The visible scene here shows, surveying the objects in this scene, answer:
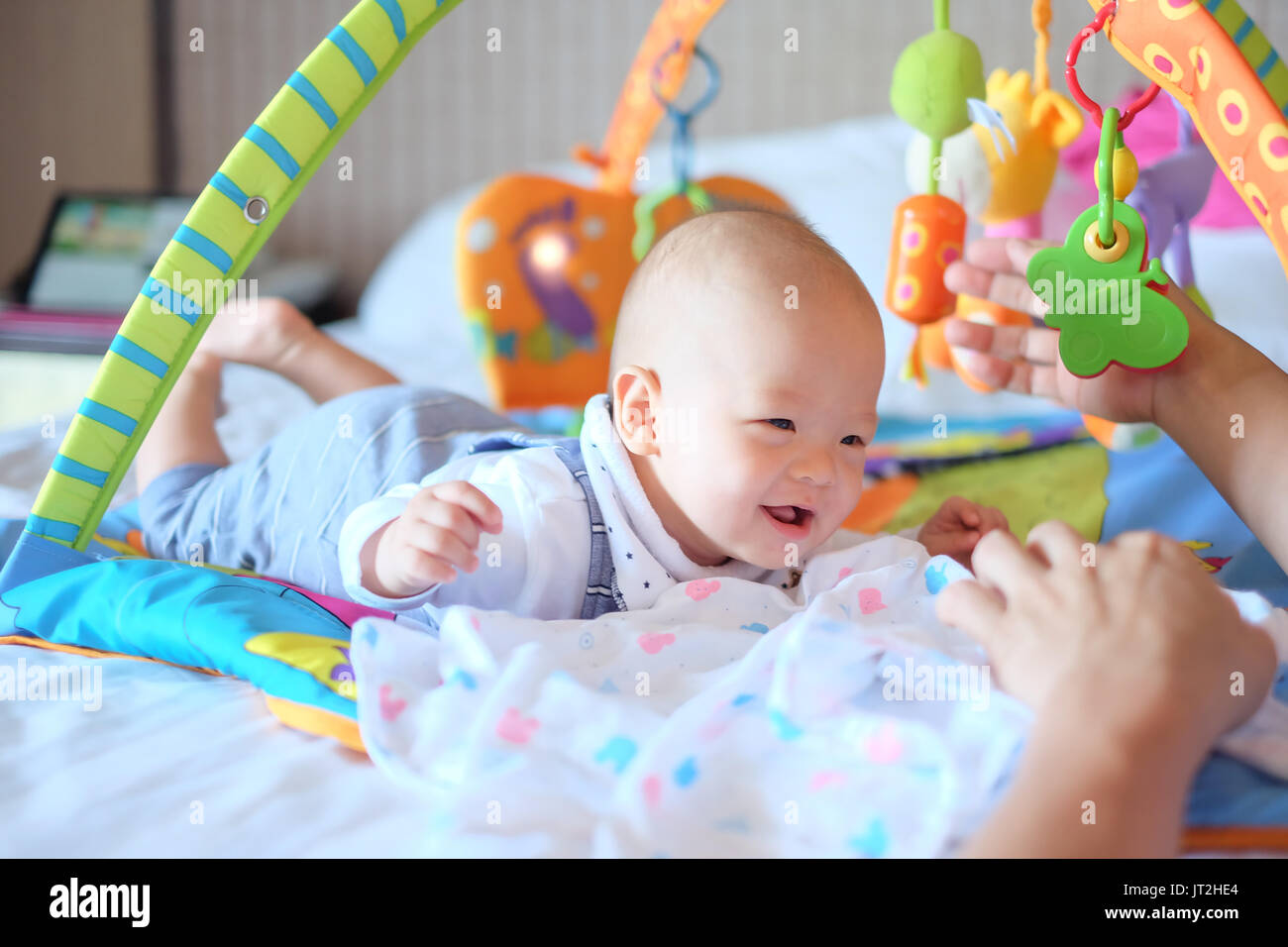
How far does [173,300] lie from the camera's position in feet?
2.68

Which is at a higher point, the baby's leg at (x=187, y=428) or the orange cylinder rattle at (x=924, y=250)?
the orange cylinder rattle at (x=924, y=250)

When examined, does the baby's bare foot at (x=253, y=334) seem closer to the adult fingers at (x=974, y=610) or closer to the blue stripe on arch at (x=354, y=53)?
the blue stripe on arch at (x=354, y=53)

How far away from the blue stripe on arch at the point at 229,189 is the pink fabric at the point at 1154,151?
1214 millimetres

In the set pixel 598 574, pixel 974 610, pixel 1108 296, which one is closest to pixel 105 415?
pixel 598 574

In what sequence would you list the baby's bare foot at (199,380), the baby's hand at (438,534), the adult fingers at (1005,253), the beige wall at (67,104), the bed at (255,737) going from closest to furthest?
the bed at (255,737)
the baby's hand at (438,534)
the adult fingers at (1005,253)
the baby's bare foot at (199,380)
the beige wall at (67,104)

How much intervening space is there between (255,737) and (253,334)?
0.59 metres

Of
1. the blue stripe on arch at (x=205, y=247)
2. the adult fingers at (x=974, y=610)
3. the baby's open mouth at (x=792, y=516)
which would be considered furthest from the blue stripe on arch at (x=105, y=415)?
the adult fingers at (x=974, y=610)

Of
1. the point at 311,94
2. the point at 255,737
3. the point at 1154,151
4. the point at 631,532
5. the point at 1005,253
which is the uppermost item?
the point at 1154,151

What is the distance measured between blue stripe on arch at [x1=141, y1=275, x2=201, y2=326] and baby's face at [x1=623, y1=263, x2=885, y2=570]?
14.3 inches

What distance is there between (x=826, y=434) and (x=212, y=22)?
2770 millimetres

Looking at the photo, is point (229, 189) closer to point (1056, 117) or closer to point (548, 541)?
point (548, 541)

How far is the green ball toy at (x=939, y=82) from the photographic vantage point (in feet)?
3.05

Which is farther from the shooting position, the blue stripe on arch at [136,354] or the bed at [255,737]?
the blue stripe on arch at [136,354]
